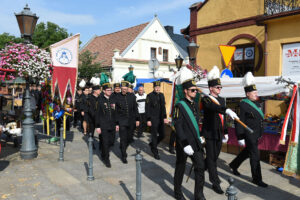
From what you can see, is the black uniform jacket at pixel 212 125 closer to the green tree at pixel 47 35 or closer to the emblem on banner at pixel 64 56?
the emblem on banner at pixel 64 56

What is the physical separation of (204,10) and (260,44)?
4.06 m

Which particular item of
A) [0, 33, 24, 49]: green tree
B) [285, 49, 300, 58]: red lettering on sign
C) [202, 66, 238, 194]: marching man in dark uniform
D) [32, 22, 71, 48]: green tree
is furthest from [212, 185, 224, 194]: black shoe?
[0, 33, 24, 49]: green tree

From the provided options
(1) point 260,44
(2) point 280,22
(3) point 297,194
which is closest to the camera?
(3) point 297,194

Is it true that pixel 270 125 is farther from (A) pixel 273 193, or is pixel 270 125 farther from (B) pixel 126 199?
(B) pixel 126 199

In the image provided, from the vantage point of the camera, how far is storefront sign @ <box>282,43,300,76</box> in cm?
1087

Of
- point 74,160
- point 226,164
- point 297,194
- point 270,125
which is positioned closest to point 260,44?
point 270,125

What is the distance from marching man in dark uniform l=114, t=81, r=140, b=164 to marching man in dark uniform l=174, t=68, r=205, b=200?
2691mm

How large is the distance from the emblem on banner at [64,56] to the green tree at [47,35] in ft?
101

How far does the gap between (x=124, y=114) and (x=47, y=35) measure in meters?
34.8

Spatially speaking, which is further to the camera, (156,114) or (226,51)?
(226,51)

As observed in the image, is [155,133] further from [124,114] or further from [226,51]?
[226,51]

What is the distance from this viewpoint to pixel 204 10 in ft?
48.9

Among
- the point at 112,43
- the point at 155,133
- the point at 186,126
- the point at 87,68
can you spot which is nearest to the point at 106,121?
the point at 155,133

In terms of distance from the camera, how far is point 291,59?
36.4 ft
